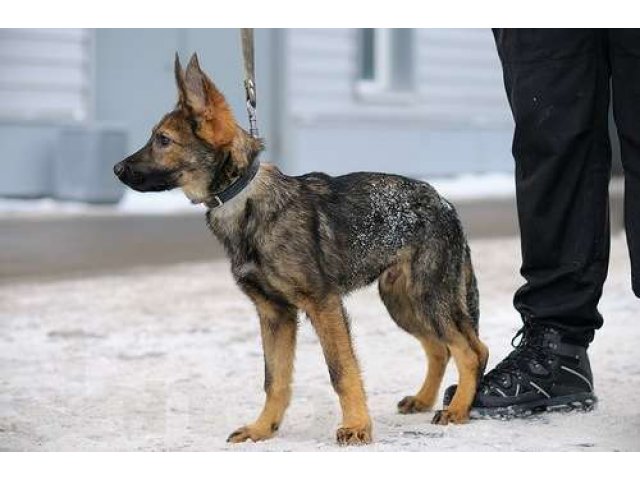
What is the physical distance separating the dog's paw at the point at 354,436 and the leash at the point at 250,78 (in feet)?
2.69

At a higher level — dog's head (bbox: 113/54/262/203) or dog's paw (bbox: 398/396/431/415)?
dog's head (bbox: 113/54/262/203)

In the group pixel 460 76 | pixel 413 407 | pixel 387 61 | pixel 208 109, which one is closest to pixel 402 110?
pixel 387 61

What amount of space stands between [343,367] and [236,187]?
561 mm

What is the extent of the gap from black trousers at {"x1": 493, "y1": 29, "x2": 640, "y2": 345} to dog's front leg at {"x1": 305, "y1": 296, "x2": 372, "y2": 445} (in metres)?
0.74

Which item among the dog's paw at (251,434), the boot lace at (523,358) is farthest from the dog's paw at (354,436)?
the boot lace at (523,358)

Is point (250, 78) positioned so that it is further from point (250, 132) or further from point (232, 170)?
point (232, 170)

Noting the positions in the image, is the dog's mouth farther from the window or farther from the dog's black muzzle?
the window

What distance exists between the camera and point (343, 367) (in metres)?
3.47

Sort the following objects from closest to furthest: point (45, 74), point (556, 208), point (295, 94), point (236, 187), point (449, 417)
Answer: point (236, 187), point (449, 417), point (556, 208), point (45, 74), point (295, 94)

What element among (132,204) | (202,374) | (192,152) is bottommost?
(132,204)

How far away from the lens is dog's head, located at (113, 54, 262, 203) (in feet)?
11.0

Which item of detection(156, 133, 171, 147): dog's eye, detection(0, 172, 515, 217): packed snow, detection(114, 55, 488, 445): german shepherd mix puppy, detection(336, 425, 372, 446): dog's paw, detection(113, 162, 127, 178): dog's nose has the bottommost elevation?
detection(0, 172, 515, 217): packed snow

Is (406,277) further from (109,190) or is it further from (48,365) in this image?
(109,190)

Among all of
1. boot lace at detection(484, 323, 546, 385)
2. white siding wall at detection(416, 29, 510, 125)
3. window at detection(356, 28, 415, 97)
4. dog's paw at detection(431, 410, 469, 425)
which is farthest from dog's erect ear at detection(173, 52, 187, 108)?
white siding wall at detection(416, 29, 510, 125)
